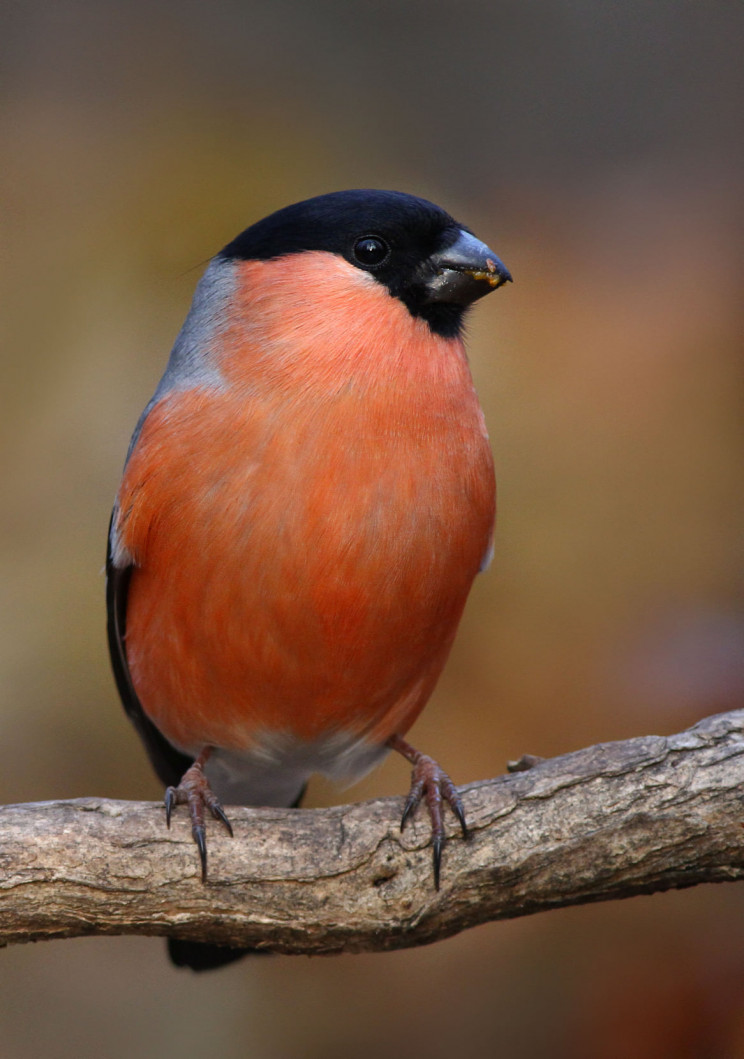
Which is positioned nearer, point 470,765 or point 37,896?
point 37,896

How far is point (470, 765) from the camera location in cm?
507

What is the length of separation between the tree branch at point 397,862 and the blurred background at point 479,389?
1.98 metres

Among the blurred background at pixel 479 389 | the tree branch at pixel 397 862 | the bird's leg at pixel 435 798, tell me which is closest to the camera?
the tree branch at pixel 397 862

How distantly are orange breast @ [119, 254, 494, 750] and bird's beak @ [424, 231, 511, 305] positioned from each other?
12 centimetres

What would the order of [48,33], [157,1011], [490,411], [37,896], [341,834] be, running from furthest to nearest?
[48,33], [490,411], [157,1011], [341,834], [37,896]

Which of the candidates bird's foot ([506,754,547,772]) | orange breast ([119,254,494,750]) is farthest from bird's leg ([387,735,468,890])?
orange breast ([119,254,494,750])

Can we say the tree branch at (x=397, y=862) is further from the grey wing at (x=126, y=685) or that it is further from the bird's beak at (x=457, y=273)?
the bird's beak at (x=457, y=273)

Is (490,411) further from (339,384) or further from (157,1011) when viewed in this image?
(157,1011)

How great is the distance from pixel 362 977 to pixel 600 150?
177 inches

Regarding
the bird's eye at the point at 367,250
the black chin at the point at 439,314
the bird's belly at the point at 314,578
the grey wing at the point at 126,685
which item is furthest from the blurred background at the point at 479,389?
the bird's eye at the point at 367,250

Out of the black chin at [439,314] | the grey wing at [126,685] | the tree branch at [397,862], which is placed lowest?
the tree branch at [397,862]

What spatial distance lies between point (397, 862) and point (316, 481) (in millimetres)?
1029

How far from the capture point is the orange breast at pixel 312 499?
2.93m

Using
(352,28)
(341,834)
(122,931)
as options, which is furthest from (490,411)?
(122,931)
